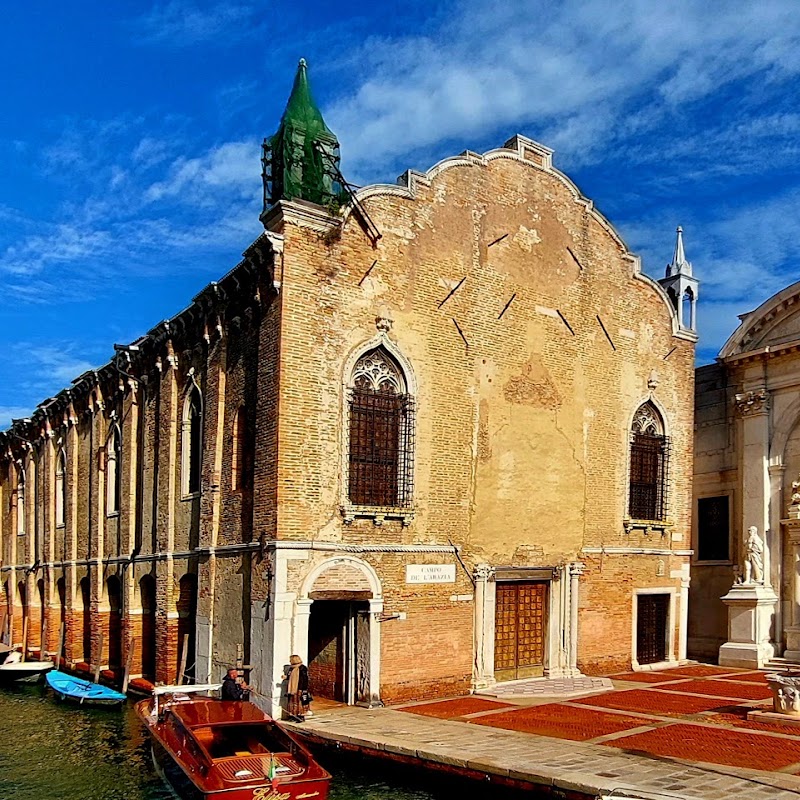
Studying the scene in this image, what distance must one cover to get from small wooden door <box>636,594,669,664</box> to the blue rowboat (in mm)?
12287

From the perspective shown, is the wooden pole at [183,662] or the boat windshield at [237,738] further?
the wooden pole at [183,662]

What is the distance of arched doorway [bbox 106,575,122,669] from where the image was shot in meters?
25.8

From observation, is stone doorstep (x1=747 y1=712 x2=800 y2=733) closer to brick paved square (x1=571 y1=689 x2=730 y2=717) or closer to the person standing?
brick paved square (x1=571 y1=689 x2=730 y2=717)

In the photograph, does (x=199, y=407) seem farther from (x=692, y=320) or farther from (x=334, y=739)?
(x=692, y=320)

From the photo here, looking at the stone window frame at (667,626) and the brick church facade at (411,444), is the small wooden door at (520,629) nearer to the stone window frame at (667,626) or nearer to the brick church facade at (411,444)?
the brick church facade at (411,444)

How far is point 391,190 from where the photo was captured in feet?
61.2

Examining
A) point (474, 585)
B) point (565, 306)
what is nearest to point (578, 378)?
point (565, 306)

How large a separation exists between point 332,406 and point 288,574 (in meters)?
3.20

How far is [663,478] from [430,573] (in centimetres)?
792

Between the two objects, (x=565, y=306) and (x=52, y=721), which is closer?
(x=52, y=721)

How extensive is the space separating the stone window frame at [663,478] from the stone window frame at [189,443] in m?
10.0

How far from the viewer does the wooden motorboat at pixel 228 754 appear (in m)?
11.4

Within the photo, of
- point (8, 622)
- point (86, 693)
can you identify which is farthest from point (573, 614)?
point (8, 622)

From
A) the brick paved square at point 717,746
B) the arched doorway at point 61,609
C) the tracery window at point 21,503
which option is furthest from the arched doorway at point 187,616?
the tracery window at point 21,503
